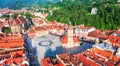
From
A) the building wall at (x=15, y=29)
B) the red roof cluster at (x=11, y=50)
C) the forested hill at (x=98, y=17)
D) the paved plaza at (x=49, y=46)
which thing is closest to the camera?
the red roof cluster at (x=11, y=50)

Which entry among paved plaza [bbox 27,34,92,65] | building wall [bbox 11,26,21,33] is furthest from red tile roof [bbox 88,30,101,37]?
building wall [bbox 11,26,21,33]

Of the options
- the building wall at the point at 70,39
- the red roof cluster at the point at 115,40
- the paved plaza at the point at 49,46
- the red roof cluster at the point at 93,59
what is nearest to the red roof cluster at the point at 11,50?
the paved plaza at the point at 49,46

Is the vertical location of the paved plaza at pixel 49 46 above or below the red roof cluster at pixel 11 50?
below

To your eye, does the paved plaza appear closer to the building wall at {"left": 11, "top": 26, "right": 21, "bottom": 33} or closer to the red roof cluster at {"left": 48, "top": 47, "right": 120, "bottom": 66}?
the red roof cluster at {"left": 48, "top": 47, "right": 120, "bottom": 66}

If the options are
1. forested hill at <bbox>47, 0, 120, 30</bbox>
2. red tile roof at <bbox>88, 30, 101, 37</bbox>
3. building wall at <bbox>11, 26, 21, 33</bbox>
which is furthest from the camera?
building wall at <bbox>11, 26, 21, 33</bbox>

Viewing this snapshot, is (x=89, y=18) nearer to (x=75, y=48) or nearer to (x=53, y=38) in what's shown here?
(x=53, y=38)

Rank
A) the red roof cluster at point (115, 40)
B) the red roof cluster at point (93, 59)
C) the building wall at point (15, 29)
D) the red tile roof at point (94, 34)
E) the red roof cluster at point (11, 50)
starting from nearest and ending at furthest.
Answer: the red roof cluster at point (93, 59) → the red roof cluster at point (11, 50) → the red roof cluster at point (115, 40) → the red tile roof at point (94, 34) → the building wall at point (15, 29)

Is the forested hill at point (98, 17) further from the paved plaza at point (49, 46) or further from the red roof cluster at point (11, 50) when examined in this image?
the red roof cluster at point (11, 50)

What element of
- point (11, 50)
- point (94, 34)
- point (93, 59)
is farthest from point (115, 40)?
point (11, 50)

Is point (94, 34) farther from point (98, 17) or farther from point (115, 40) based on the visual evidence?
point (98, 17)

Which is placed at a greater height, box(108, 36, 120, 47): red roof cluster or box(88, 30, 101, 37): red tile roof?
box(108, 36, 120, 47): red roof cluster

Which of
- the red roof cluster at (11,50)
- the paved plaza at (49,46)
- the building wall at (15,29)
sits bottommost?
the paved plaza at (49,46)

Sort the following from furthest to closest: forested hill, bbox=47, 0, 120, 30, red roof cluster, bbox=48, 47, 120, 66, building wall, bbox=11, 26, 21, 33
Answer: building wall, bbox=11, 26, 21, 33 → forested hill, bbox=47, 0, 120, 30 → red roof cluster, bbox=48, 47, 120, 66
